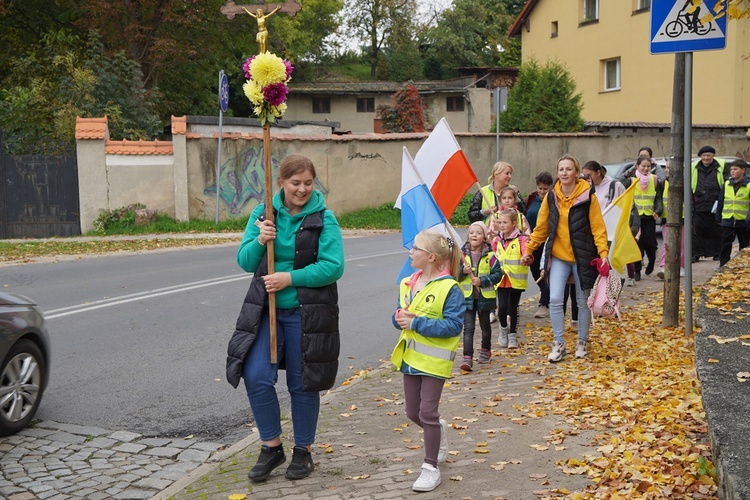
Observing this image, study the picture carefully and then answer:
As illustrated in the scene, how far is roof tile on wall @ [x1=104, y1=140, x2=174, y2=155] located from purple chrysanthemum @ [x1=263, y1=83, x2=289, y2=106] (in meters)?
17.9

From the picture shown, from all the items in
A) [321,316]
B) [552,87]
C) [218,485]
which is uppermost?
[552,87]

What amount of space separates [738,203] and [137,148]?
1500 cm

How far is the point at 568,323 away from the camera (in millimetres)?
10234

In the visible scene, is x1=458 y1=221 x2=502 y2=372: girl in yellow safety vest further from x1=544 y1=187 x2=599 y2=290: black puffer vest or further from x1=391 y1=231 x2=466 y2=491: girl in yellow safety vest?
x1=391 y1=231 x2=466 y2=491: girl in yellow safety vest

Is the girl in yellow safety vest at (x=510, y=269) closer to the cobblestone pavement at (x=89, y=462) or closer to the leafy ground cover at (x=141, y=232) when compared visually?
the cobblestone pavement at (x=89, y=462)

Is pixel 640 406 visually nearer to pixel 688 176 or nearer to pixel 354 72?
pixel 688 176

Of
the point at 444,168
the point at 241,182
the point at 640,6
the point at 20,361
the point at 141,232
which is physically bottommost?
the point at 20,361

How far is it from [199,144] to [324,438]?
18.1 m

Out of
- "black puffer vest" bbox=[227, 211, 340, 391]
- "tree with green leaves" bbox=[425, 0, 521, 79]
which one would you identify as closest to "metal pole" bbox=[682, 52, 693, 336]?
"black puffer vest" bbox=[227, 211, 340, 391]

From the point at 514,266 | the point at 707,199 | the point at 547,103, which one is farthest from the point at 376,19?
the point at 514,266

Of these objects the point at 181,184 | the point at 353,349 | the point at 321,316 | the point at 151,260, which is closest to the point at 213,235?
the point at 181,184

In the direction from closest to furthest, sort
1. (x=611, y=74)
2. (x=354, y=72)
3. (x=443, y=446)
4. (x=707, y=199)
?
(x=443, y=446)
(x=707, y=199)
(x=611, y=74)
(x=354, y=72)

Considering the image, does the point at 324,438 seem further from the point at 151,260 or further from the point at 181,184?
the point at 181,184

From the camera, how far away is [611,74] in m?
38.7
